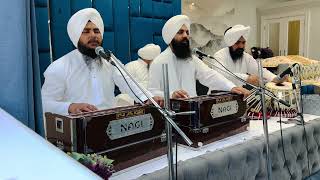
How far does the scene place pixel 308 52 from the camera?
6.29 meters

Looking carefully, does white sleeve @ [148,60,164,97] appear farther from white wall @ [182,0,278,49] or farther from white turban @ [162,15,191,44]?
white wall @ [182,0,278,49]

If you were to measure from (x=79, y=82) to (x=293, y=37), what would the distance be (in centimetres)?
574

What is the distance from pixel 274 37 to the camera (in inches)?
274

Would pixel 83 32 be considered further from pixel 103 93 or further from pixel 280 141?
pixel 280 141

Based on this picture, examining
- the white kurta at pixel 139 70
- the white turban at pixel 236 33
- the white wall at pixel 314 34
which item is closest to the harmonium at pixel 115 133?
the white kurta at pixel 139 70

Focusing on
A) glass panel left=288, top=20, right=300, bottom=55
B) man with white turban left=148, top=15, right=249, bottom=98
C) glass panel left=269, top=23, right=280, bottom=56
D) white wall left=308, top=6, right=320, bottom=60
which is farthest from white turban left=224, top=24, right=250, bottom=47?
glass panel left=269, top=23, right=280, bottom=56

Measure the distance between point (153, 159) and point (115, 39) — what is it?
2.08 meters

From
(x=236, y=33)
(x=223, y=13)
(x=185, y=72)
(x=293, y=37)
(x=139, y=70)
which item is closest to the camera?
(x=185, y=72)

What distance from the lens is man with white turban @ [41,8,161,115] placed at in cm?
212

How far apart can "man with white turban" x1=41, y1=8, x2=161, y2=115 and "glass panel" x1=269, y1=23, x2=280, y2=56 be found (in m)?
5.50

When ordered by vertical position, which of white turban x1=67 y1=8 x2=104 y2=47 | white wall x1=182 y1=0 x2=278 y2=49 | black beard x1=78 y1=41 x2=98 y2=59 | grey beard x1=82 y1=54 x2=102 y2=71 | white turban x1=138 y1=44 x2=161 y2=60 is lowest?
grey beard x1=82 y1=54 x2=102 y2=71

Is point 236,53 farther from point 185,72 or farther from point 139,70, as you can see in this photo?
point 139,70

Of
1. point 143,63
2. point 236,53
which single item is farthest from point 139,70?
point 236,53

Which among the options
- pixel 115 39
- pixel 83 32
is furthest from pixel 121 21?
pixel 83 32
